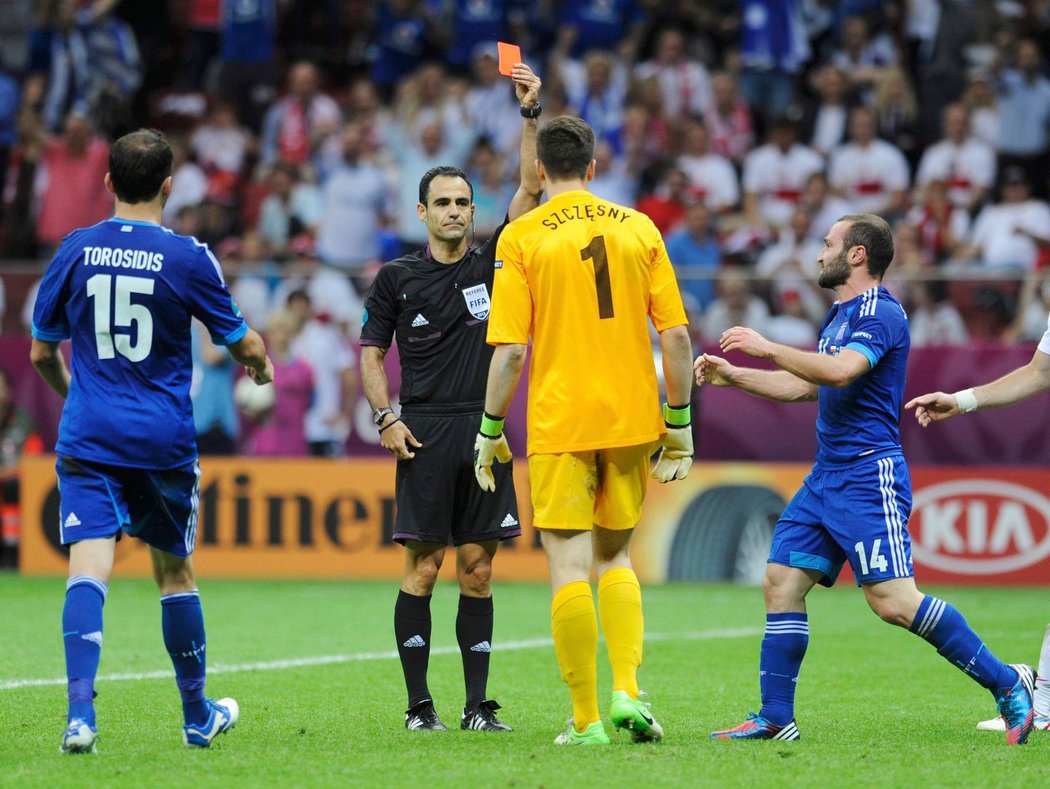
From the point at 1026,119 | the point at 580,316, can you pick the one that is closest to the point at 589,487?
the point at 580,316

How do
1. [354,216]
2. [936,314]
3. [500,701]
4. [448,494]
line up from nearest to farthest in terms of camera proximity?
[448,494]
[500,701]
[936,314]
[354,216]

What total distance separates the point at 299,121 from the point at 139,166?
13.4m

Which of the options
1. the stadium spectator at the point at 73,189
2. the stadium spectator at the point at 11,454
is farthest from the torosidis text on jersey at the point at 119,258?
the stadium spectator at the point at 73,189

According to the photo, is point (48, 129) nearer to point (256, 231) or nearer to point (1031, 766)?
point (256, 231)

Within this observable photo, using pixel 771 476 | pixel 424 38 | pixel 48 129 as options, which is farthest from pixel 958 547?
pixel 48 129

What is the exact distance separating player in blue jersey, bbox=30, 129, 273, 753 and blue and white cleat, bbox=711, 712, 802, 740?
2196 mm

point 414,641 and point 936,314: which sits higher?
point 936,314

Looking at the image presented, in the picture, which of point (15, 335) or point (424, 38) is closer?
point (15, 335)

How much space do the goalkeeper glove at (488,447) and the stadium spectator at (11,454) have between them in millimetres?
9700

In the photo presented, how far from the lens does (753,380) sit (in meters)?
6.54

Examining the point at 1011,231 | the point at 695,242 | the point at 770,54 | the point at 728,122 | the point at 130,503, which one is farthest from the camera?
the point at 770,54

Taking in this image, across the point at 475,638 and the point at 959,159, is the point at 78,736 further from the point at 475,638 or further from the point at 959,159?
the point at 959,159

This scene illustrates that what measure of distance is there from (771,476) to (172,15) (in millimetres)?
11954

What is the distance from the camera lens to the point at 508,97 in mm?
18578
